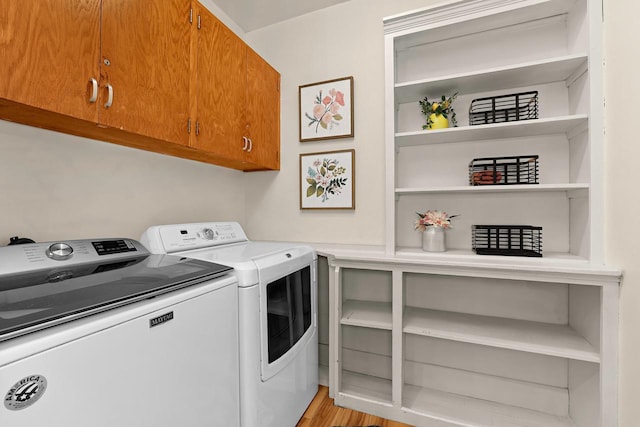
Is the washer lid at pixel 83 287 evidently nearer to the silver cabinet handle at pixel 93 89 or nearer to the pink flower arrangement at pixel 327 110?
the silver cabinet handle at pixel 93 89

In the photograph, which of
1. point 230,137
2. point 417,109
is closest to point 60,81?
point 230,137

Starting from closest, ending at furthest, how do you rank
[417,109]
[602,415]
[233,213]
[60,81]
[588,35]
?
1. [60,81]
2. [602,415]
3. [588,35]
4. [417,109]
5. [233,213]

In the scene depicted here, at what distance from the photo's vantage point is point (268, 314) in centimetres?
138

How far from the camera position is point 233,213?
2.45 m

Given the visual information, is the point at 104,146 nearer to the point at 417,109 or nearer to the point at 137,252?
the point at 137,252

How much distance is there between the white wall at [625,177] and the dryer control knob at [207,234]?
2035 millimetres

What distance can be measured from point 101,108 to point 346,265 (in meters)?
1.42

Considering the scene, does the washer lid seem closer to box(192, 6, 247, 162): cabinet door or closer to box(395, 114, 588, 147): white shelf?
box(192, 6, 247, 162): cabinet door

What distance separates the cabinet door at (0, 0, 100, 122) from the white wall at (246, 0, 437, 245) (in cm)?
146

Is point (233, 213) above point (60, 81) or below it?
below

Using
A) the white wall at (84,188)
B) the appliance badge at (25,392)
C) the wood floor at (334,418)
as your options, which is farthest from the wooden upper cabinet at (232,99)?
the wood floor at (334,418)

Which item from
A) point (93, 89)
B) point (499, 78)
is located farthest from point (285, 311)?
point (499, 78)

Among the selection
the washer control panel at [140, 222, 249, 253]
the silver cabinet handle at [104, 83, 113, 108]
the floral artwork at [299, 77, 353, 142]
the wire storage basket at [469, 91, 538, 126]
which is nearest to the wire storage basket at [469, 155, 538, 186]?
the wire storage basket at [469, 91, 538, 126]

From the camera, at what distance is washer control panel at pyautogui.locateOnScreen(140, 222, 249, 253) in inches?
60.2
